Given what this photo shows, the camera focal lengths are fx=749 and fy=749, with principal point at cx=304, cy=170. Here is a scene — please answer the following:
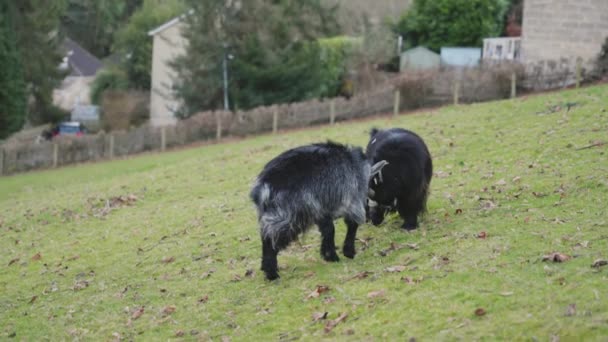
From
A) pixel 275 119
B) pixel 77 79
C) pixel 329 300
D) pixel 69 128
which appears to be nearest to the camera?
pixel 329 300

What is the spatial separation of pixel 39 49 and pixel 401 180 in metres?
43.4

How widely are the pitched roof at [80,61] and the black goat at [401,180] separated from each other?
70.1m

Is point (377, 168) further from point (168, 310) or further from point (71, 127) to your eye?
point (71, 127)

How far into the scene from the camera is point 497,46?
46.8m

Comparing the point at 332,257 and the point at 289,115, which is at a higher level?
the point at 289,115

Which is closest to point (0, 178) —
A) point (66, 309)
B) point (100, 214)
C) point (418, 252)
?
point (100, 214)

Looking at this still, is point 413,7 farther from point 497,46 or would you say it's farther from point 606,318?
point 606,318

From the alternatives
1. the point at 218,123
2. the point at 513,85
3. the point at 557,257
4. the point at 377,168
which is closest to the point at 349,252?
the point at 377,168

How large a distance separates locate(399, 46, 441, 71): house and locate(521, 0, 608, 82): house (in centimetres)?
1166

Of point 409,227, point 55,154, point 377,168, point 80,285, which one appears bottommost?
point 55,154

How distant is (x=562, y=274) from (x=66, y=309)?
276 inches

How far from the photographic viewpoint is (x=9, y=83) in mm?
38656

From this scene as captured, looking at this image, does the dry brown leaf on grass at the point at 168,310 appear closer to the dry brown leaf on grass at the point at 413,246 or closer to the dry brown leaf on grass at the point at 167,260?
the dry brown leaf on grass at the point at 167,260

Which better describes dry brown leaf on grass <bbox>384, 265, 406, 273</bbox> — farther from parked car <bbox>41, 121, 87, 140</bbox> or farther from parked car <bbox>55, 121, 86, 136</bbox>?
parked car <bbox>55, 121, 86, 136</bbox>
